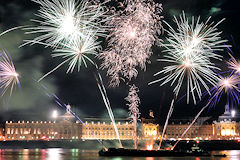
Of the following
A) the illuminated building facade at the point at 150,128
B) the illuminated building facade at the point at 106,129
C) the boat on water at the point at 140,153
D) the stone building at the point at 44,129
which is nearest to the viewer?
the boat on water at the point at 140,153

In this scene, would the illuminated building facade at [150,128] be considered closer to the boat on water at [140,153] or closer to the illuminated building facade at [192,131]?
the illuminated building facade at [192,131]

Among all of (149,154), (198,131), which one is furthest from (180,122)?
(149,154)

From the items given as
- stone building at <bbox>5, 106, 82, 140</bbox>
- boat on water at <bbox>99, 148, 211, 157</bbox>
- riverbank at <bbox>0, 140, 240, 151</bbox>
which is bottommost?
riverbank at <bbox>0, 140, 240, 151</bbox>

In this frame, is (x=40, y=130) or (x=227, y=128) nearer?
(x=227, y=128)

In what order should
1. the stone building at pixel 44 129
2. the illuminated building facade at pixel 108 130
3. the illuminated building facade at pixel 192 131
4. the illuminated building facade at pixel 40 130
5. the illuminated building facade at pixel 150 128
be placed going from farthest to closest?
the stone building at pixel 44 129
the illuminated building facade at pixel 40 130
the illuminated building facade at pixel 192 131
the illuminated building facade at pixel 150 128
the illuminated building facade at pixel 108 130

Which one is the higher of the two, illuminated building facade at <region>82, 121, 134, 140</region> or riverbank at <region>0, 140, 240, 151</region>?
illuminated building facade at <region>82, 121, 134, 140</region>

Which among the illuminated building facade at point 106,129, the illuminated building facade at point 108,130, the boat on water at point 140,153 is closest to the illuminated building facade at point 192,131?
the illuminated building facade at point 106,129

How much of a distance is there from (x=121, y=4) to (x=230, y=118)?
126066 millimetres

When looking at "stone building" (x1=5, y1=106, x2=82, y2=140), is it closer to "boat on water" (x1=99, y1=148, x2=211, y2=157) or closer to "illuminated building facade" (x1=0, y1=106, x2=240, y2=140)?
"illuminated building facade" (x1=0, y1=106, x2=240, y2=140)

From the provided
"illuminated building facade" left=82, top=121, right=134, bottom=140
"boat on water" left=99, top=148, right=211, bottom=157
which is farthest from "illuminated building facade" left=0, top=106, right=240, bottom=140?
"boat on water" left=99, top=148, right=211, bottom=157

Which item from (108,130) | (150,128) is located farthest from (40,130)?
(150,128)

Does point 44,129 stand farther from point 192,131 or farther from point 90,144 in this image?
point 192,131

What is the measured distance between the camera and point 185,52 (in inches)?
1053

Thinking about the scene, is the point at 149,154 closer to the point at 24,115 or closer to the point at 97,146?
the point at 97,146
